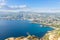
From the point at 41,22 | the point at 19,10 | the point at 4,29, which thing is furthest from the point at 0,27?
the point at 41,22

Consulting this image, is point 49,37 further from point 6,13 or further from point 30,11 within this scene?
point 6,13

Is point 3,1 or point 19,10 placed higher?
point 3,1

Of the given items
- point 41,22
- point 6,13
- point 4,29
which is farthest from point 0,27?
point 41,22

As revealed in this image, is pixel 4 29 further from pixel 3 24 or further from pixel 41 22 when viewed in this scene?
pixel 41 22

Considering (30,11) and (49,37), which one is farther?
(30,11)

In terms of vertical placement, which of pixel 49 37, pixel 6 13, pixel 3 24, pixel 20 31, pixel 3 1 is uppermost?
pixel 3 1

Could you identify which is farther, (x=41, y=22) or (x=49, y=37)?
(x=41, y=22)
